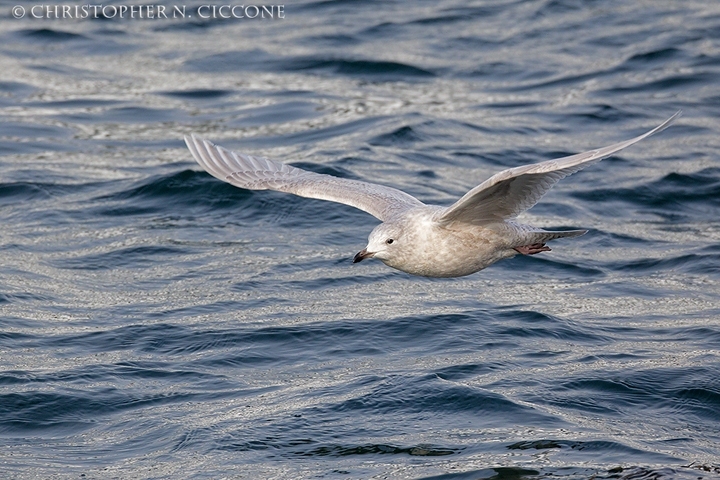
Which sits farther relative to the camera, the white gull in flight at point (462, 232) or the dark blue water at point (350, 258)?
the dark blue water at point (350, 258)

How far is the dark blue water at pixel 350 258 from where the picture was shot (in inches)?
324

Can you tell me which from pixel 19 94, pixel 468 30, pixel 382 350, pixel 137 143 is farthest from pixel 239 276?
pixel 468 30

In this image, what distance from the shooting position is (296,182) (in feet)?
30.9

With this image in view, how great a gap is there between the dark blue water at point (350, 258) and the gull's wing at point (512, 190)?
1.50m

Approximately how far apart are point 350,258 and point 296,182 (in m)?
2.37

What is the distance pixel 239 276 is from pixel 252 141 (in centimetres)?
400

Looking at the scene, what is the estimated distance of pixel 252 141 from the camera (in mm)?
14898

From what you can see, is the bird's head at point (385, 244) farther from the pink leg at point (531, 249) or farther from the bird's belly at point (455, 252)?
the pink leg at point (531, 249)

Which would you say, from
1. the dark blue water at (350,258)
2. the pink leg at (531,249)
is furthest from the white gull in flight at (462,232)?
the dark blue water at (350,258)

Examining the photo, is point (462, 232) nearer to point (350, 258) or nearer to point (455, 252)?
point (455, 252)

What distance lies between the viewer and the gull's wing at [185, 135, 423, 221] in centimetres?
894

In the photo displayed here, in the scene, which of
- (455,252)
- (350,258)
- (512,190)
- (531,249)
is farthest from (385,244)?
(350,258)

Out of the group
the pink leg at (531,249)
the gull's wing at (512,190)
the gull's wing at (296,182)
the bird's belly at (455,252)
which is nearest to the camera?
the gull's wing at (512,190)

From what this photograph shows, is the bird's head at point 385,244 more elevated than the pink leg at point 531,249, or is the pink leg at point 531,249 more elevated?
the bird's head at point 385,244
